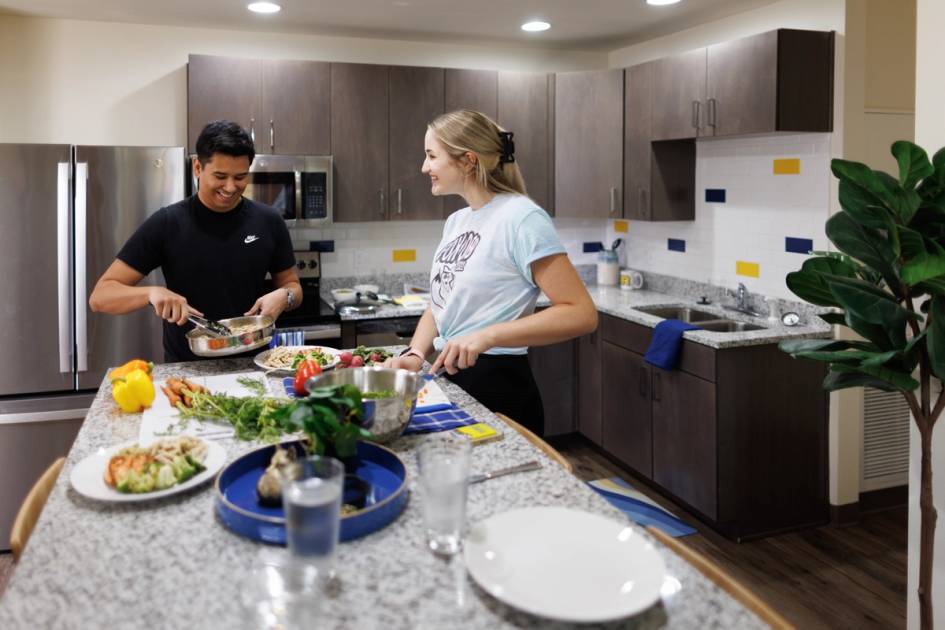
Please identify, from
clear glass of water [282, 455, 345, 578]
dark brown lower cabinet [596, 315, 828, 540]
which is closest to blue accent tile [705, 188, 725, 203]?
dark brown lower cabinet [596, 315, 828, 540]

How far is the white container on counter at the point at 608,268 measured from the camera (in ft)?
17.0

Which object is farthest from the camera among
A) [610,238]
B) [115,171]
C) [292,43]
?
[610,238]

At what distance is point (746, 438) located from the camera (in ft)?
11.8

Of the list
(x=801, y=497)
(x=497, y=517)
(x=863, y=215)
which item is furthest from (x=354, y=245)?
(x=497, y=517)

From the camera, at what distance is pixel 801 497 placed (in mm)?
3713

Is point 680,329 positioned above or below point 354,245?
below

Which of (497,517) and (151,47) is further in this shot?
(151,47)

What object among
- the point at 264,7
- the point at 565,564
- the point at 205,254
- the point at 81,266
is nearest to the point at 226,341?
the point at 205,254

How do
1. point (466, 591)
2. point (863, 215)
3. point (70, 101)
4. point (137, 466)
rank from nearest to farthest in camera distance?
point (466, 591) < point (137, 466) < point (863, 215) < point (70, 101)

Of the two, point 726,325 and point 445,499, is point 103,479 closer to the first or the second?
point 445,499

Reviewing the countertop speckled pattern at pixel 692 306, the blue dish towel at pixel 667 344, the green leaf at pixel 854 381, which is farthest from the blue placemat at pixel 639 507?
the green leaf at pixel 854 381

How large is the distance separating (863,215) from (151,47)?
12.4 ft

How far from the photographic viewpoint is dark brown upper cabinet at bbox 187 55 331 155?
13.8 feet

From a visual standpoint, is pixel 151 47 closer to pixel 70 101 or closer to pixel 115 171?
pixel 70 101
